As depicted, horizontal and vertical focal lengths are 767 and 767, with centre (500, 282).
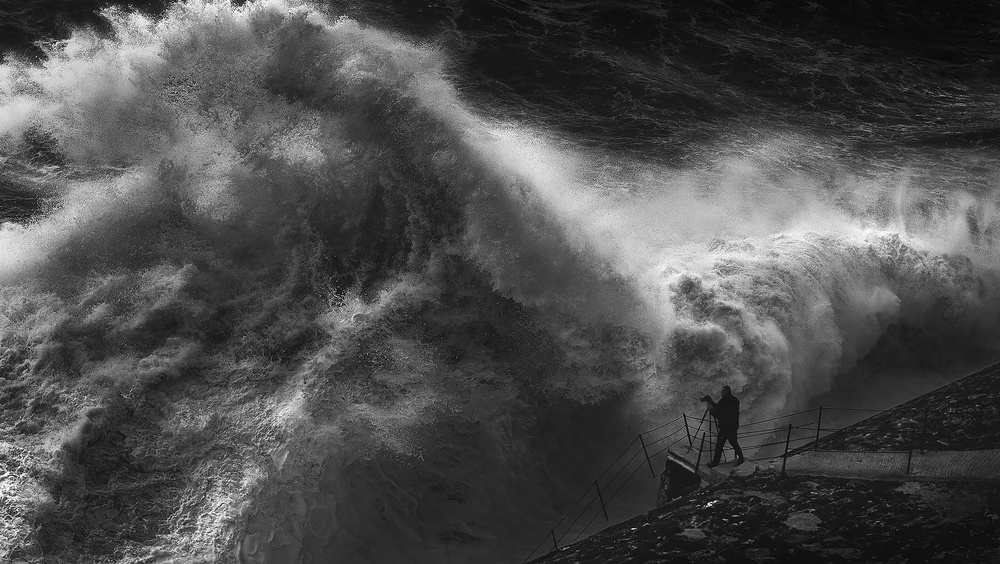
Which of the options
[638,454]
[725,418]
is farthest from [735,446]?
[638,454]

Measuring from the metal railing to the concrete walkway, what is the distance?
0.37 meters

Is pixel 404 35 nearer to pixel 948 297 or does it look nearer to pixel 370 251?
pixel 370 251

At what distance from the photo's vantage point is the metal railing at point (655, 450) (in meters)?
11.2

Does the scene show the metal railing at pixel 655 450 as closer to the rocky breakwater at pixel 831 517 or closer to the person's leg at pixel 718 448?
the person's leg at pixel 718 448

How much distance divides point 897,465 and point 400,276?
27.3 ft

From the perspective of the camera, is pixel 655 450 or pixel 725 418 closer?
pixel 725 418

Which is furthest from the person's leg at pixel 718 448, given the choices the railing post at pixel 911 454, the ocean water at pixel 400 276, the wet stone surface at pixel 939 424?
the railing post at pixel 911 454

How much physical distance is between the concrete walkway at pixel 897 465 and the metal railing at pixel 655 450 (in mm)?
372

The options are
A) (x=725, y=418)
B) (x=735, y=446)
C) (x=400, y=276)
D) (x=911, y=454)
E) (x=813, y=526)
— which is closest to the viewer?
(x=813, y=526)

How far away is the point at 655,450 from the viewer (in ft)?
40.8

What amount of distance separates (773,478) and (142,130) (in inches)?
528

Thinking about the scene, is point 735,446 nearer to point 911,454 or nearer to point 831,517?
point 831,517

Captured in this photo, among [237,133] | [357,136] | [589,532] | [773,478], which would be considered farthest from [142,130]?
[773,478]

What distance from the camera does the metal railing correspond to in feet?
36.6
